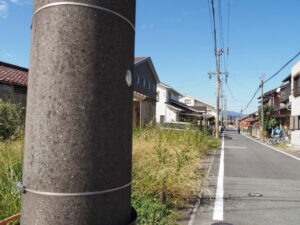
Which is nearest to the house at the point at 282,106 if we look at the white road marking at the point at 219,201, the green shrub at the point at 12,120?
the white road marking at the point at 219,201

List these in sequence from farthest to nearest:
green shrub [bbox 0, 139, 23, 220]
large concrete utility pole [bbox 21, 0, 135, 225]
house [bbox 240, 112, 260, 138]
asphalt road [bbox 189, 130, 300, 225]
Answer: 1. house [bbox 240, 112, 260, 138]
2. asphalt road [bbox 189, 130, 300, 225]
3. green shrub [bbox 0, 139, 23, 220]
4. large concrete utility pole [bbox 21, 0, 135, 225]

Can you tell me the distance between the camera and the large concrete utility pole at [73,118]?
1.23 metres

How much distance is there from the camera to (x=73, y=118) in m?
1.23

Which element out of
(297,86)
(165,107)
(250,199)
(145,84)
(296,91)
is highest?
(145,84)

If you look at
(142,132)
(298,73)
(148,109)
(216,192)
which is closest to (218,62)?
(298,73)

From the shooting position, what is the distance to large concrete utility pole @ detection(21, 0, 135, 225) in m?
1.23

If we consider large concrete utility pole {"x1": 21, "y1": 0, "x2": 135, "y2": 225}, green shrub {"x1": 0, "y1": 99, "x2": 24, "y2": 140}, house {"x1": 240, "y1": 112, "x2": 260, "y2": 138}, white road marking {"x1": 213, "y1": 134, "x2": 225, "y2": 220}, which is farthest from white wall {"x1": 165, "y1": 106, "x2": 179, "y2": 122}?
large concrete utility pole {"x1": 21, "y1": 0, "x2": 135, "y2": 225}

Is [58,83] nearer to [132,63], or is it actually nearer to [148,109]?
[132,63]

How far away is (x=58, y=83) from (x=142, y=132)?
7733 mm

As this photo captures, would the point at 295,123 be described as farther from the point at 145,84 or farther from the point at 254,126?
the point at 254,126

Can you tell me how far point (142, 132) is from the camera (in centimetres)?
893

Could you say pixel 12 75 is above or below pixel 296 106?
above

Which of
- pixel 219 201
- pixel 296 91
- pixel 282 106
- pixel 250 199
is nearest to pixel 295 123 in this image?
pixel 296 91

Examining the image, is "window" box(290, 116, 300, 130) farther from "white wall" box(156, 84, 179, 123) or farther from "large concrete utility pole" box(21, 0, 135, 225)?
"large concrete utility pole" box(21, 0, 135, 225)
